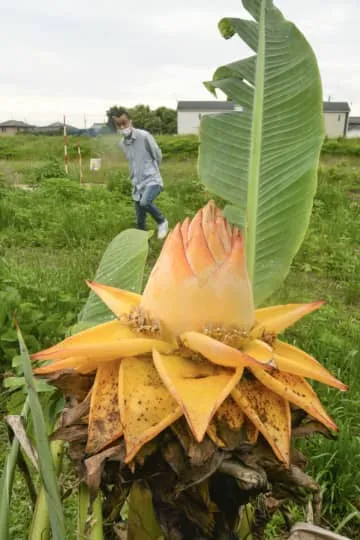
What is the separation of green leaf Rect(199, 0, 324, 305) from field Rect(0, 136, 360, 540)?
357 millimetres

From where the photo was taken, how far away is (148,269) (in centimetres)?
437

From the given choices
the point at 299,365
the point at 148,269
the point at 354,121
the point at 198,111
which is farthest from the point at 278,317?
the point at 354,121

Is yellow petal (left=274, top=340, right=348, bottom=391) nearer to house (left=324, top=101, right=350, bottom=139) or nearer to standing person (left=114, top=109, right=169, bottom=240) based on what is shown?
standing person (left=114, top=109, right=169, bottom=240)

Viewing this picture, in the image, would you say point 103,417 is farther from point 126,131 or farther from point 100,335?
point 126,131

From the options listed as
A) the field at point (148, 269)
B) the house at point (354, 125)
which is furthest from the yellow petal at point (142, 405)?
the house at point (354, 125)

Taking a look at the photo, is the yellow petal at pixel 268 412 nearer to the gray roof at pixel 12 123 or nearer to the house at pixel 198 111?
the house at pixel 198 111

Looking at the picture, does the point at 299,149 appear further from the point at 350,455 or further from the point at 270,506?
the point at 350,455

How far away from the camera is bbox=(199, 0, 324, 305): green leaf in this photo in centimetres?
73

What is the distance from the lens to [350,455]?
1997 mm

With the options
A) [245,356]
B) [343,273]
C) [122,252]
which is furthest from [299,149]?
[343,273]

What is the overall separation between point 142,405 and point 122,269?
397 mm

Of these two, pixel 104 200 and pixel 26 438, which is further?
pixel 104 200

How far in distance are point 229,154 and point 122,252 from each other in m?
0.19

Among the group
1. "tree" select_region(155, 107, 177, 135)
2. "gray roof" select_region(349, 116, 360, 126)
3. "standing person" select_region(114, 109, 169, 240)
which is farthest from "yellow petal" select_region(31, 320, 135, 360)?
"gray roof" select_region(349, 116, 360, 126)
